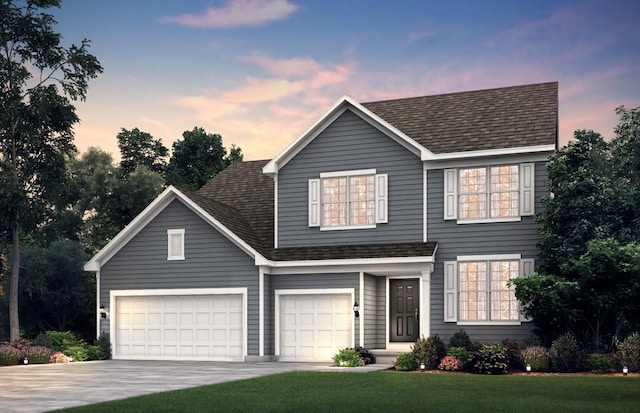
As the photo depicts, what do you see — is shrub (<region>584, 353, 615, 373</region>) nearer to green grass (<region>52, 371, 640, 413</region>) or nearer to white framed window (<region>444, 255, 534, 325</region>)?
green grass (<region>52, 371, 640, 413</region>)

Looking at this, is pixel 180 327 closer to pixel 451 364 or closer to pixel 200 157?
pixel 451 364

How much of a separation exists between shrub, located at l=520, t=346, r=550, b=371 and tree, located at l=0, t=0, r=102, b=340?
1884 cm

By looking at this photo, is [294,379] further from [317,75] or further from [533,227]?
[317,75]

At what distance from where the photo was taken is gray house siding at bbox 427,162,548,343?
25016mm

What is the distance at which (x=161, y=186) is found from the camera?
172 feet

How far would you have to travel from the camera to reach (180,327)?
1127 inches

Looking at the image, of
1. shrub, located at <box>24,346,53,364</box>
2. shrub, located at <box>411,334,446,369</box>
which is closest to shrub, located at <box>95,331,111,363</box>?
shrub, located at <box>24,346,53,364</box>

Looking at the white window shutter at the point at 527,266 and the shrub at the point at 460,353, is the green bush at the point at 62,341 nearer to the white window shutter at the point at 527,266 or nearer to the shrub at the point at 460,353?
the shrub at the point at 460,353

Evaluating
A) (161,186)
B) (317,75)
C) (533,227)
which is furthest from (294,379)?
(161,186)

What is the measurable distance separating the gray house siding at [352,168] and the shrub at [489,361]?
496 cm

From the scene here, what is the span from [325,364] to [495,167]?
819cm

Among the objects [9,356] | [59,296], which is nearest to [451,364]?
[9,356]

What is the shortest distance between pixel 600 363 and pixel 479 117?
31.5ft

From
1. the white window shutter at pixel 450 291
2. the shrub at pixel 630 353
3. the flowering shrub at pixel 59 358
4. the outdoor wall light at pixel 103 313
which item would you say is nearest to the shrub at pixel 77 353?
the flowering shrub at pixel 59 358
